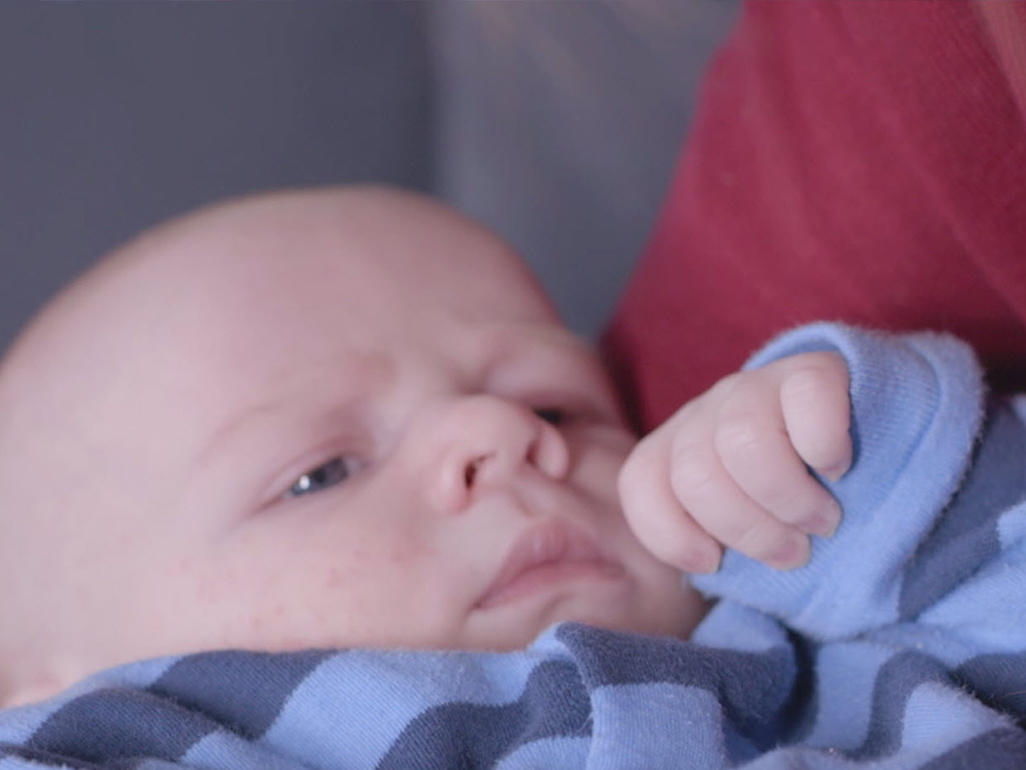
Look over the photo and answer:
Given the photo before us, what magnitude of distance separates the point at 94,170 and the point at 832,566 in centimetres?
92

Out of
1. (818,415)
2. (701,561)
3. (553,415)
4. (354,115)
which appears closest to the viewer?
(818,415)

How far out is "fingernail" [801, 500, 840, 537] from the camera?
2.26 ft

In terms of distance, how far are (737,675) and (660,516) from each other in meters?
0.10

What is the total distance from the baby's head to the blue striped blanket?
0.21 ft

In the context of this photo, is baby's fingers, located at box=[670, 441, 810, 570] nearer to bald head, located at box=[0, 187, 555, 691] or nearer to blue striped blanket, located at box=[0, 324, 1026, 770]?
blue striped blanket, located at box=[0, 324, 1026, 770]

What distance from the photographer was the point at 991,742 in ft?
1.76

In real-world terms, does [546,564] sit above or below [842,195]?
below

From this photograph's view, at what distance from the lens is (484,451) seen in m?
0.79

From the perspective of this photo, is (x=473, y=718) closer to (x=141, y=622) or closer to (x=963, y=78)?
(x=141, y=622)

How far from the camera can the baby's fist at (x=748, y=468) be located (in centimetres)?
66

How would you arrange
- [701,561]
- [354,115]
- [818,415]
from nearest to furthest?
[818,415], [701,561], [354,115]

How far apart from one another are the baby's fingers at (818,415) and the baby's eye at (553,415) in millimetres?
309

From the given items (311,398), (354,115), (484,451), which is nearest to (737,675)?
(484,451)

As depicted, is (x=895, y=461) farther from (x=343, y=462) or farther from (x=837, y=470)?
(x=343, y=462)
